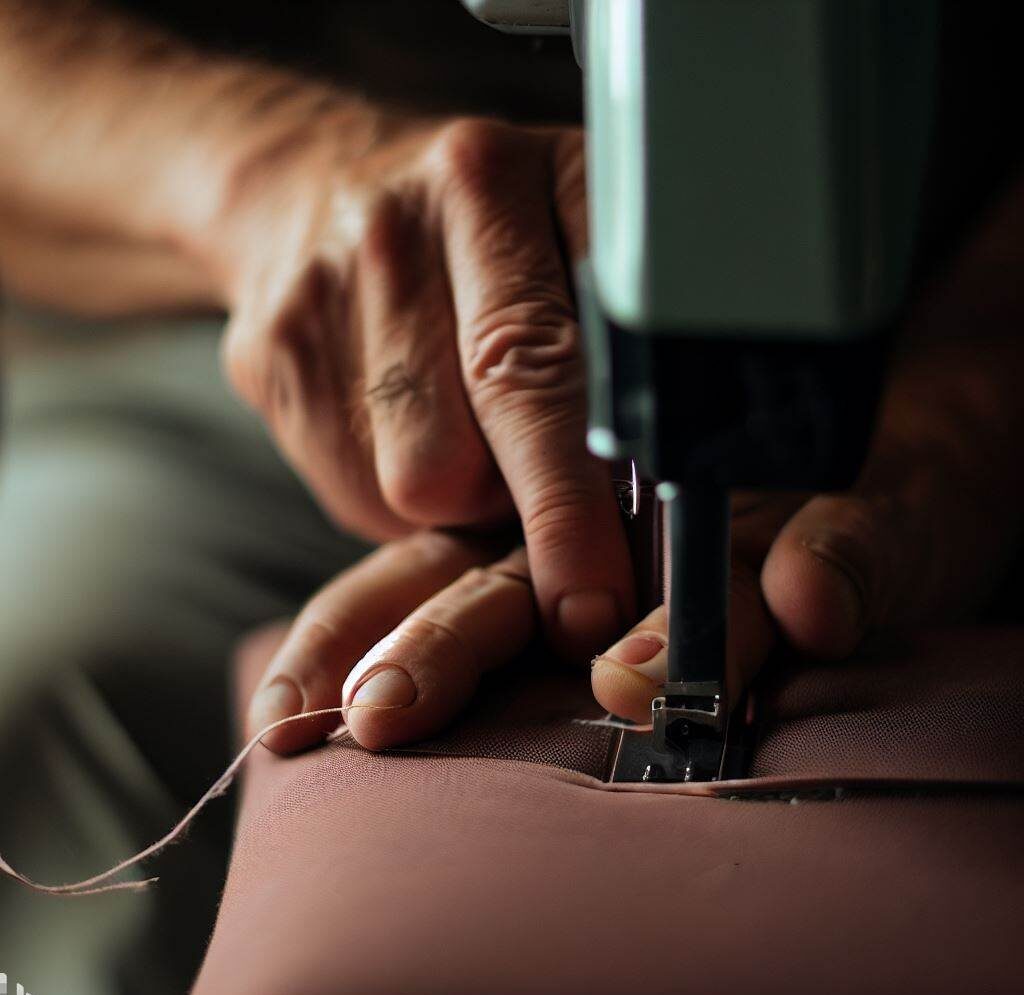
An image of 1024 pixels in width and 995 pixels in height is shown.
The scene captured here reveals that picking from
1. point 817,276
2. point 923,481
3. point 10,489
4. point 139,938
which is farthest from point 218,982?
point 10,489

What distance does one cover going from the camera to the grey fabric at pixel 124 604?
458 millimetres

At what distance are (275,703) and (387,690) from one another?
6cm

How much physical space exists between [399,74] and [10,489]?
1.17 feet

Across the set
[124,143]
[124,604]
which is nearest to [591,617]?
[124,604]

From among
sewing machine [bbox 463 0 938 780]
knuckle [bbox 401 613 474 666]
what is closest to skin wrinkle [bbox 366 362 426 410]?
knuckle [bbox 401 613 474 666]

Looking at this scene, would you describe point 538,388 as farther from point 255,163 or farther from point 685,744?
point 255,163

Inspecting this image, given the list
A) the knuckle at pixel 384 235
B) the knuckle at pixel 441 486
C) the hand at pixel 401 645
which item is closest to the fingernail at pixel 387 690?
the hand at pixel 401 645

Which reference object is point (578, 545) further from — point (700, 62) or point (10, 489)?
point (10, 489)

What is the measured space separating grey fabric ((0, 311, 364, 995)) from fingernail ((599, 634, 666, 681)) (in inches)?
6.4

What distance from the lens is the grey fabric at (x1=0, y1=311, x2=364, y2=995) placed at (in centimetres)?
46

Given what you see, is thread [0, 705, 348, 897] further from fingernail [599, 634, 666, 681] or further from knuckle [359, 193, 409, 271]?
knuckle [359, 193, 409, 271]

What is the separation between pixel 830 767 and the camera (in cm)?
39

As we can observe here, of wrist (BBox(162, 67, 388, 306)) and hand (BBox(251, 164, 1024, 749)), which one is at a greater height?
wrist (BBox(162, 67, 388, 306))

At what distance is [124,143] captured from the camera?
784 mm
